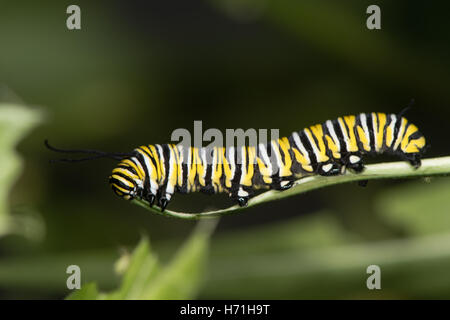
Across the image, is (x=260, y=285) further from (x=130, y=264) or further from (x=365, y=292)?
(x=130, y=264)

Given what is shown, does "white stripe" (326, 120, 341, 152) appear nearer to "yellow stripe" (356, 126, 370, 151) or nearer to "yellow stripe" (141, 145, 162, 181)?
"yellow stripe" (356, 126, 370, 151)

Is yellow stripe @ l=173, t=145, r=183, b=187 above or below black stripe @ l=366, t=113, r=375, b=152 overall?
below

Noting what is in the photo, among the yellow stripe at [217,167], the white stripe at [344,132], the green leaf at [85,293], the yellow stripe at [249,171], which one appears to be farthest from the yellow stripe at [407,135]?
the green leaf at [85,293]

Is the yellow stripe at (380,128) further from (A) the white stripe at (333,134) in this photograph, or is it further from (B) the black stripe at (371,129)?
(A) the white stripe at (333,134)

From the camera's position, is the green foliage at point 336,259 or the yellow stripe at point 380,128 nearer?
the yellow stripe at point 380,128

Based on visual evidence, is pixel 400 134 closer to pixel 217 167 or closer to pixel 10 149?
pixel 217 167

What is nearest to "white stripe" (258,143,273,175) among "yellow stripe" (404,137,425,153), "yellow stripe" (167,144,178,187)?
"yellow stripe" (167,144,178,187)

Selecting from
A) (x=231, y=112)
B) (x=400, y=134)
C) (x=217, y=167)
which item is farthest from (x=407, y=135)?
(x=231, y=112)
